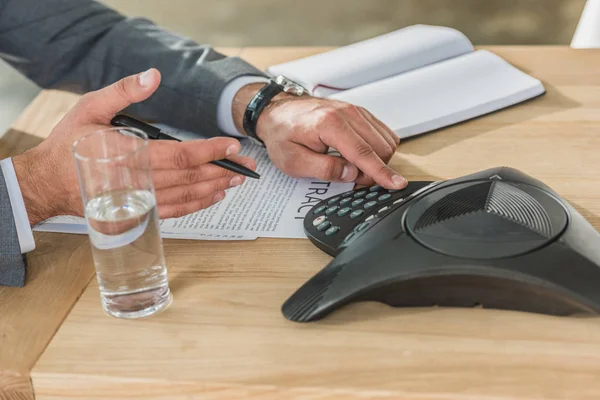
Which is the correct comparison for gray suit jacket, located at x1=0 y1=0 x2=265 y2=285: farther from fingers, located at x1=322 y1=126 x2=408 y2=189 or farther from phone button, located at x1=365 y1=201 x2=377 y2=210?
phone button, located at x1=365 y1=201 x2=377 y2=210

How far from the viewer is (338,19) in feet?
9.12

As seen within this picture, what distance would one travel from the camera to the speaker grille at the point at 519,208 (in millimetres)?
739

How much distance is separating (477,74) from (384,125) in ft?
0.92

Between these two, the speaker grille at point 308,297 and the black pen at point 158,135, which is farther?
the black pen at point 158,135

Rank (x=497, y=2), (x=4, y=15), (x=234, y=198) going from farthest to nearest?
(x=497, y=2)
(x=4, y=15)
(x=234, y=198)

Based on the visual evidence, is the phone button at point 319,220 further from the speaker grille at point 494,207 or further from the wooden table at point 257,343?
the speaker grille at point 494,207

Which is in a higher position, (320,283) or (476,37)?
(320,283)

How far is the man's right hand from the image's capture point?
87 cm

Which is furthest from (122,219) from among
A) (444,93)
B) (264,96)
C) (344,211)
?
(444,93)

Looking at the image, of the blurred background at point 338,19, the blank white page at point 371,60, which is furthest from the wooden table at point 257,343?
the blurred background at point 338,19

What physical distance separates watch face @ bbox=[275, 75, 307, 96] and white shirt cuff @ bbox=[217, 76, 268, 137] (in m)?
0.04

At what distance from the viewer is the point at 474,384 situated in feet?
2.11

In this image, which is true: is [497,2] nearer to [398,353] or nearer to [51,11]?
[51,11]

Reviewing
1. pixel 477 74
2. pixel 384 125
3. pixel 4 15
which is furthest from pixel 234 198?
pixel 4 15
